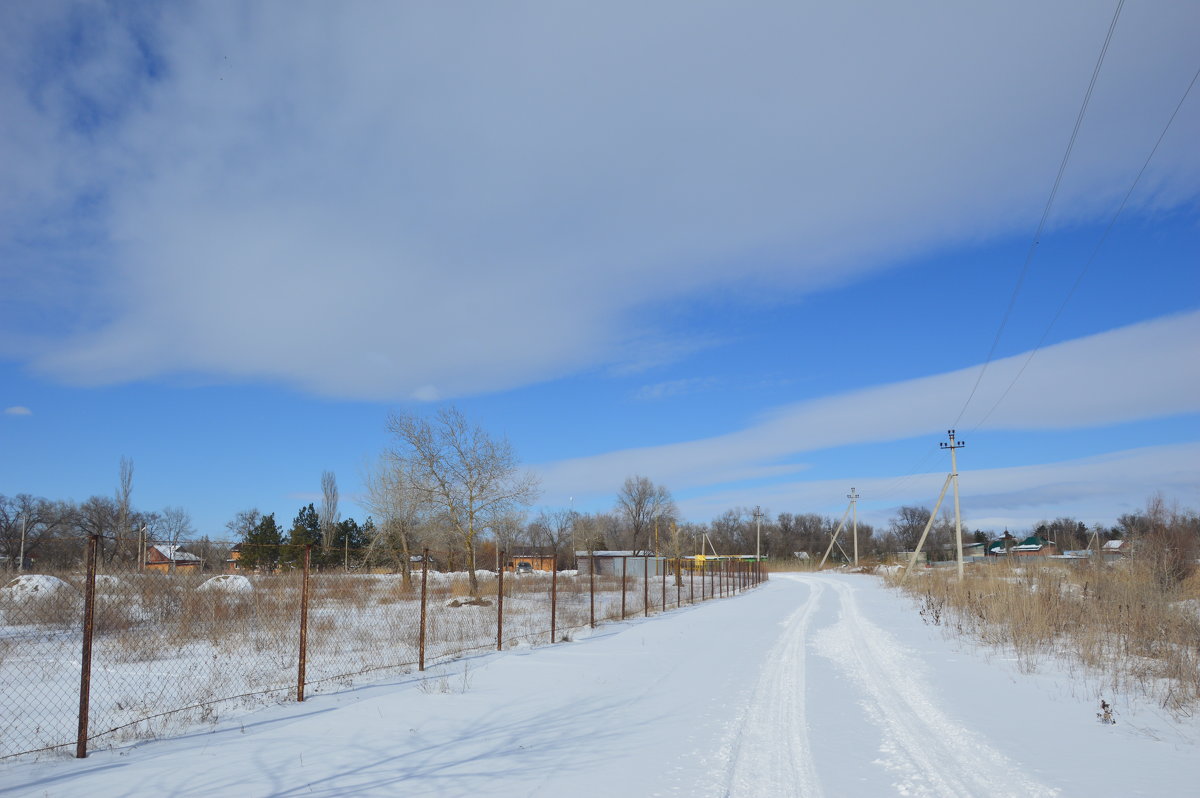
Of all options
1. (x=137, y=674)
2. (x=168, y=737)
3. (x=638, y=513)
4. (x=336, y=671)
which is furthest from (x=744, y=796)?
(x=638, y=513)

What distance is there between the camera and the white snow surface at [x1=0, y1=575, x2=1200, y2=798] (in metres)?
5.50

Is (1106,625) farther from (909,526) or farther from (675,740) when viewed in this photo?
(909,526)

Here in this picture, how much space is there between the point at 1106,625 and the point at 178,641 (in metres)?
16.9

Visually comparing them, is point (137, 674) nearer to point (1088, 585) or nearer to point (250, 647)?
point (250, 647)

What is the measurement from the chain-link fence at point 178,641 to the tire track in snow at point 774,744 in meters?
4.85

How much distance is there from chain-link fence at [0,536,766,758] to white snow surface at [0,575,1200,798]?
84 centimetres

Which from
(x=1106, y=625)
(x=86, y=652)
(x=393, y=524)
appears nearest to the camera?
(x=86, y=652)

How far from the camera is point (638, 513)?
89.6 meters

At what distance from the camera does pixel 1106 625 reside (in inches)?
486

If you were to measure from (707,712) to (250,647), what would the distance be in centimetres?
989

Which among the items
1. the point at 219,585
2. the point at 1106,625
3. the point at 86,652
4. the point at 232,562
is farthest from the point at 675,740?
the point at 219,585

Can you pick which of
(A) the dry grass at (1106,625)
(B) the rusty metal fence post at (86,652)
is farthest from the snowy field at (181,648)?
(A) the dry grass at (1106,625)

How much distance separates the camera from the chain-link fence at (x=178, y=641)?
787 cm

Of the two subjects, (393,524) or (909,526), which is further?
(909,526)
